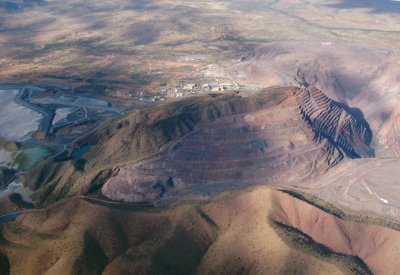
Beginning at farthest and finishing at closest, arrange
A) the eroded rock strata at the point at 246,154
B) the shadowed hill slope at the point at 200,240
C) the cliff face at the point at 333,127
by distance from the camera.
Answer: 1. the cliff face at the point at 333,127
2. the eroded rock strata at the point at 246,154
3. the shadowed hill slope at the point at 200,240

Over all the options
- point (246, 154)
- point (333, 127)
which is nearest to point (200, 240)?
point (246, 154)

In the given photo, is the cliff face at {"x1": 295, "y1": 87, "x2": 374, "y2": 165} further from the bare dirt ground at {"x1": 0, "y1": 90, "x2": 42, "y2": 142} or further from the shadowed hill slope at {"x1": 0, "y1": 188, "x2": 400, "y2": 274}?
the bare dirt ground at {"x1": 0, "y1": 90, "x2": 42, "y2": 142}

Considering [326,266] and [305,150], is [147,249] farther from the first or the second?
[305,150]

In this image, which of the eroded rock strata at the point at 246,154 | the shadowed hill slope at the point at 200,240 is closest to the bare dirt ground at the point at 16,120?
the shadowed hill slope at the point at 200,240

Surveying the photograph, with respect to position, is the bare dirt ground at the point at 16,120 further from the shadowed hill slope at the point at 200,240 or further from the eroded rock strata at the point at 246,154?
the eroded rock strata at the point at 246,154

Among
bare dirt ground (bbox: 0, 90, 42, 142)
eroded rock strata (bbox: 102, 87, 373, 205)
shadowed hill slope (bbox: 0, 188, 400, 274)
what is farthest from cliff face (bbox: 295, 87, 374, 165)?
bare dirt ground (bbox: 0, 90, 42, 142)

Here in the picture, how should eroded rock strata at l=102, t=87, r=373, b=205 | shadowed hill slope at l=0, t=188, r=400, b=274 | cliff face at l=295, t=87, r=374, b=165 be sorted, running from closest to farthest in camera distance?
shadowed hill slope at l=0, t=188, r=400, b=274 < eroded rock strata at l=102, t=87, r=373, b=205 < cliff face at l=295, t=87, r=374, b=165

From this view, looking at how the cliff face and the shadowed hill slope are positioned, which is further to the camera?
the cliff face

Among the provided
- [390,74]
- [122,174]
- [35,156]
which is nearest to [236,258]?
[122,174]
